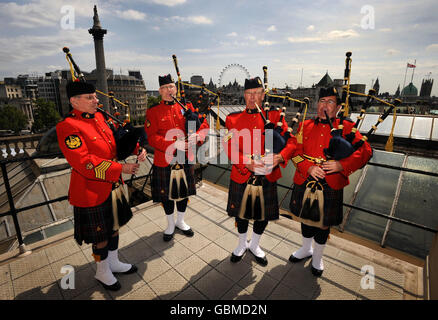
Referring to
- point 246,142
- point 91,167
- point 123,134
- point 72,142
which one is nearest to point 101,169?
point 91,167

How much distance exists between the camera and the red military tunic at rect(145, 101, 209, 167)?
3453 mm

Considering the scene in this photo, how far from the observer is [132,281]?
2908mm

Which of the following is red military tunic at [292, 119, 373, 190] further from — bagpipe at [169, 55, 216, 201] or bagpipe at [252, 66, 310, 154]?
bagpipe at [169, 55, 216, 201]

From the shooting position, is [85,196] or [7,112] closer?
[85,196]

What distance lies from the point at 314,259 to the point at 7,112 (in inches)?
2950

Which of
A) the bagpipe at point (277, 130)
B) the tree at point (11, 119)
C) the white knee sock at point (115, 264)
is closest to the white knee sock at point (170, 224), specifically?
the white knee sock at point (115, 264)

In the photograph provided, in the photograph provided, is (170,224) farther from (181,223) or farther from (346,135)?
(346,135)

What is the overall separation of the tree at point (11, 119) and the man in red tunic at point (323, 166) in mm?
72295

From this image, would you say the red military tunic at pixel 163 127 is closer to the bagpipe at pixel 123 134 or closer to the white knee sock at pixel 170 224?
the bagpipe at pixel 123 134

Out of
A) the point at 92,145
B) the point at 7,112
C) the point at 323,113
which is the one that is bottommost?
the point at 7,112

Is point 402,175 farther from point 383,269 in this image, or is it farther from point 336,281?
point 336,281

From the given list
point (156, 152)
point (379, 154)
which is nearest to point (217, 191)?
point (156, 152)

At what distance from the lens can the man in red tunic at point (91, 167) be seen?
2.30 metres

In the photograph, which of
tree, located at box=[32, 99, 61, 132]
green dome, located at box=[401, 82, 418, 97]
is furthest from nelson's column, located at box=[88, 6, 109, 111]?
green dome, located at box=[401, 82, 418, 97]
